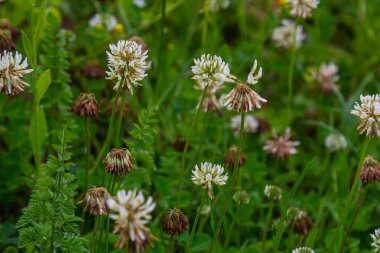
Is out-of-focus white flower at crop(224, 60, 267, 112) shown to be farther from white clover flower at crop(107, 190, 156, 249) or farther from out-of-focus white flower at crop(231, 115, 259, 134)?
out-of-focus white flower at crop(231, 115, 259, 134)

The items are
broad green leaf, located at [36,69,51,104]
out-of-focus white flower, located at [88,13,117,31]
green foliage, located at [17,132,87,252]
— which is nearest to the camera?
green foliage, located at [17,132,87,252]

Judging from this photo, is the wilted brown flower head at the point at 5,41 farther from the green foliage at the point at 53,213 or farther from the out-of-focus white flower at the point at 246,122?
→ the out-of-focus white flower at the point at 246,122

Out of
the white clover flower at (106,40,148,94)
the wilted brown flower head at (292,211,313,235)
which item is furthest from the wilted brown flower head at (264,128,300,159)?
the white clover flower at (106,40,148,94)

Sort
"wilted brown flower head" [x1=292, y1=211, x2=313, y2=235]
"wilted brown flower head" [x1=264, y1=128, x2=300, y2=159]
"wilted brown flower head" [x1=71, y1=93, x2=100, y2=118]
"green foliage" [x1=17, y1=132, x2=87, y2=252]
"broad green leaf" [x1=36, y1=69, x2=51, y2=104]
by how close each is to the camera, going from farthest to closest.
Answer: "wilted brown flower head" [x1=264, y1=128, x2=300, y2=159] < "wilted brown flower head" [x1=292, y1=211, x2=313, y2=235] < "broad green leaf" [x1=36, y1=69, x2=51, y2=104] < "wilted brown flower head" [x1=71, y1=93, x2=100, y2=118] < "green foliage" [x1=17, y1=132, x2=87, y2=252]

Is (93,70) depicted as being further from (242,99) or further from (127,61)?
(242,99)

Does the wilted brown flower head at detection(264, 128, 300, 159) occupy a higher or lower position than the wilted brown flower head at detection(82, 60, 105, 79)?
lower

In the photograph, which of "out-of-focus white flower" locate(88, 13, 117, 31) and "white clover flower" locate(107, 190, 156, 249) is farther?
"out-of-focus white flower" locate(88, 13, 117, 31)

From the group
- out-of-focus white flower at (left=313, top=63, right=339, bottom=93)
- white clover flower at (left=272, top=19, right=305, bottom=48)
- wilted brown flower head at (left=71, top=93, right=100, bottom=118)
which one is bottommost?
wilted brown flower head at (left=71, top=93, right=100, bottom=118)

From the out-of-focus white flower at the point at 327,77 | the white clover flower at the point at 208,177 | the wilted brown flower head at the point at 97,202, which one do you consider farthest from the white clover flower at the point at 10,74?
the out-of-focus white flower at the point at 327,77
